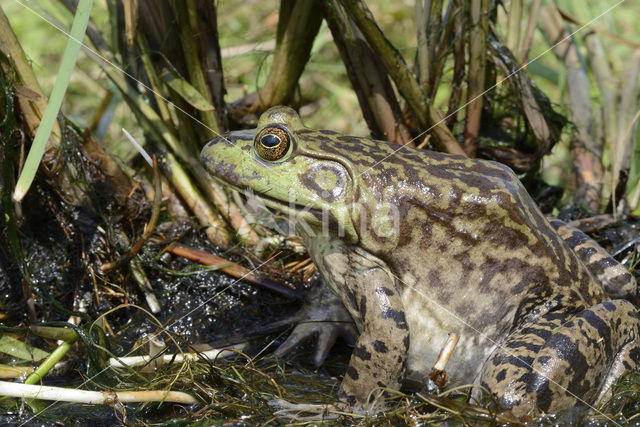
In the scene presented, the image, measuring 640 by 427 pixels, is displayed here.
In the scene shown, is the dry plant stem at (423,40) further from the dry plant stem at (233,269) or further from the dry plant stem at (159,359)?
the dry plant stem at (159,359)

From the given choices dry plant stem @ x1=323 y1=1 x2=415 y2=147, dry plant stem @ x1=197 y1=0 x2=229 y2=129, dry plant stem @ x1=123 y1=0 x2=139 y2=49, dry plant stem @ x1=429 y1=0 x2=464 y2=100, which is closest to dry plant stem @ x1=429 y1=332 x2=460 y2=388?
dry plant stem @ x1=323 y1=1 x2=415 y2=147

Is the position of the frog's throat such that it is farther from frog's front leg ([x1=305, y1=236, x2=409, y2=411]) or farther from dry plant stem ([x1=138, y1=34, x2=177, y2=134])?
dry plant stem ([x1=138, y1=34, x2=177, y2=134])

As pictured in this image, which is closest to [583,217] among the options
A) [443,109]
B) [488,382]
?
[443,109]

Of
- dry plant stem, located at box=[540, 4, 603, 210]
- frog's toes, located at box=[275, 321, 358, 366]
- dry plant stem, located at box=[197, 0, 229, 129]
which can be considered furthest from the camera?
dry plant stem, located at box=[540, 4, 603, 210]

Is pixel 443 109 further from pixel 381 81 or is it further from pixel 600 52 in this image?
pixel 600 52

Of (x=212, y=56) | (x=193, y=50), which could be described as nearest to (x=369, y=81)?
(x=212, y=56)
